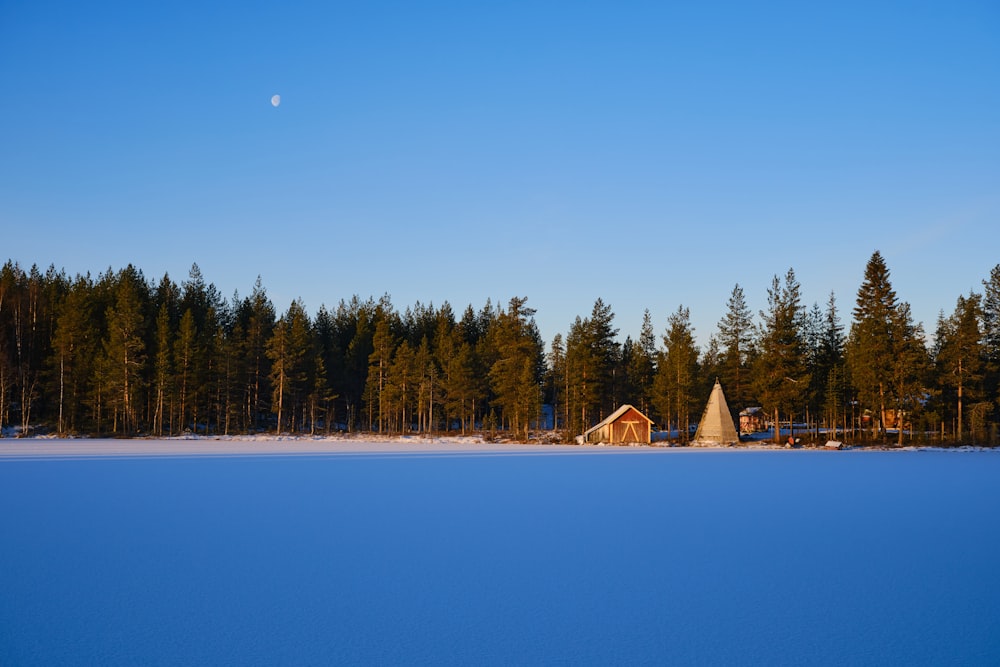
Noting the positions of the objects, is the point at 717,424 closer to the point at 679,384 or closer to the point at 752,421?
the point at 679,384

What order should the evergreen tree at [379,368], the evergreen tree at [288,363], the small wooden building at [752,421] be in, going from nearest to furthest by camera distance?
the evergreen tree at [288,363]
the evergreen tree at [379,368]
the small wooden building at [752,421]

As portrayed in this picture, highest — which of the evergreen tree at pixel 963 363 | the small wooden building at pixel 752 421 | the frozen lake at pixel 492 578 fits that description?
the evergreen tree at pixel 963 363

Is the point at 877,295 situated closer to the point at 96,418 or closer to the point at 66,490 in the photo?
the point at 66,490

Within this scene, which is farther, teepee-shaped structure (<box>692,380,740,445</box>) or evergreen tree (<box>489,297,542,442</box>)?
evergreen tree (<box>489,297,542,442</box>)

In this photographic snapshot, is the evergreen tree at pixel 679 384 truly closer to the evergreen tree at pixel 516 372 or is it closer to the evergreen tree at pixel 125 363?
the evergreen tree at pixel 516 372

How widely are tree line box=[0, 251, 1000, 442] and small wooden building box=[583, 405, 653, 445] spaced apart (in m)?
5.07

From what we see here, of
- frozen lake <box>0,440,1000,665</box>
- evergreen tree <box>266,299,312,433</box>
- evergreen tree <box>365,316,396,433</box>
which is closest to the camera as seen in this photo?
frozen lake <box>0,440,1000,665</box>

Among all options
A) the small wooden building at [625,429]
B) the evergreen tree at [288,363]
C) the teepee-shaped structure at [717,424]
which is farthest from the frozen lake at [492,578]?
the evergreen tree at [288,363]

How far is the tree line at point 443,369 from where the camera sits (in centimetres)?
5516

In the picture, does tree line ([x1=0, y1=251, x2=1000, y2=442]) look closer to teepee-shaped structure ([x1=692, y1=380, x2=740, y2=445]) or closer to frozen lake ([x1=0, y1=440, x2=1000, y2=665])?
teepee-shaped structure ([x1=692, y1=380, x2=740, y2=445])

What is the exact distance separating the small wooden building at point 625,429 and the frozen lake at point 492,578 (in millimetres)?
41126

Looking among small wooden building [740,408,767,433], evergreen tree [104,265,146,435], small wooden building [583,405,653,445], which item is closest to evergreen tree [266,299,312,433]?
evergreen tree [104,265,146,435]

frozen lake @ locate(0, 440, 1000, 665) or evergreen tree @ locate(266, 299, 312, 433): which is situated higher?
evergreen tree @ locate(266, 299, 312, 433)

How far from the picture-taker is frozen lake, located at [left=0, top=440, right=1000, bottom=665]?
5594mm
